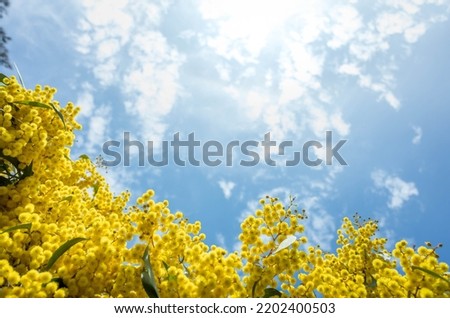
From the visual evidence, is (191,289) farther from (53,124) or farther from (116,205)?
(116,205)

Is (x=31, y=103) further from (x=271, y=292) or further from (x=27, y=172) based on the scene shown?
(x=271, y=292)

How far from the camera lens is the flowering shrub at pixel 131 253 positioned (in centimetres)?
357

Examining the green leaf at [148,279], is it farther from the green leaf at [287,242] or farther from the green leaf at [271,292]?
the green leaf at [287,242]

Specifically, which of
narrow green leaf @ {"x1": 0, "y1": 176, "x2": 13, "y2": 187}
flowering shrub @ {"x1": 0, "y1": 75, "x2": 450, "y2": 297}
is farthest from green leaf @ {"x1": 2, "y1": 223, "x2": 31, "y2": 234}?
narrow green leaf @ {"x1": 0, "y1": 176, "x2": 13, "y2": 187}

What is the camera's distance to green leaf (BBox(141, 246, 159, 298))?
3686 mm

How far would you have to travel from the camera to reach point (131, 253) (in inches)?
160

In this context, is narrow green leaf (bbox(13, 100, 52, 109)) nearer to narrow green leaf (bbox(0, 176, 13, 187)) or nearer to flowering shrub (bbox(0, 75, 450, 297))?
flowering shrub (bbox(0, 75, 450, 297))

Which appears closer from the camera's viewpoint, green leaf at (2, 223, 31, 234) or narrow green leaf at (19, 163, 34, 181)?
green leaf at (2, 223, 31, 234)

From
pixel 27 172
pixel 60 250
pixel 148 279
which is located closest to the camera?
pixel 148 279

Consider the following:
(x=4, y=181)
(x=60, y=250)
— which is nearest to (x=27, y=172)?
(x=4, y=181)

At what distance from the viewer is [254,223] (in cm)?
438

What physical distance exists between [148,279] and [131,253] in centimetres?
43
